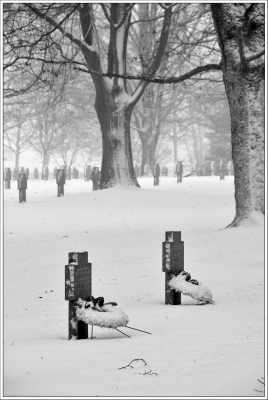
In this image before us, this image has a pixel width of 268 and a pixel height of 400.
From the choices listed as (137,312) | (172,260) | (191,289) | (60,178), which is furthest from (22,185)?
(137,312)

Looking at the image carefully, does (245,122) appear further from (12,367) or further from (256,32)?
(12,367)

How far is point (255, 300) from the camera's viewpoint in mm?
8812

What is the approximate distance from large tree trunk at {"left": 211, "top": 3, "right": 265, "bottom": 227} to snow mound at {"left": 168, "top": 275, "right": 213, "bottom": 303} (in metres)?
6.26

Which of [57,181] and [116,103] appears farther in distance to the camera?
[57,181]

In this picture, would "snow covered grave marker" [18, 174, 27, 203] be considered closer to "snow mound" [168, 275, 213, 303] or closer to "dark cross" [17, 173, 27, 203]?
"dark cross" [17, 173, 27, 203]

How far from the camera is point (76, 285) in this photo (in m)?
6.77

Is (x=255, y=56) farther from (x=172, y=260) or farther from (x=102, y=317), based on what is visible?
(x=102, y=317)

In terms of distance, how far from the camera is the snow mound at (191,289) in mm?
8484

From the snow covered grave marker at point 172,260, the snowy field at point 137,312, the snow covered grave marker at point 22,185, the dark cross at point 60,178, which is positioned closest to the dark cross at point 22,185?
the snow covered grave marker at point 22,185

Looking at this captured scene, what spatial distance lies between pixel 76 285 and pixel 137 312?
5.43ft

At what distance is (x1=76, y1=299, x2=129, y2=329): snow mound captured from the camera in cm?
668

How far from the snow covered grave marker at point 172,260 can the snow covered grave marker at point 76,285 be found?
5.99ft

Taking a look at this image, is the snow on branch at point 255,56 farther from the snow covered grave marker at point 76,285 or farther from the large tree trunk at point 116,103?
the large tree trunk at point 116,103

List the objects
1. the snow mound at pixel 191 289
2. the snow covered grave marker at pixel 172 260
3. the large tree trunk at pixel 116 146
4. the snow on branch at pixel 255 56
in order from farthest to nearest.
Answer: the large tree trunk at pixel 116 146
the snow on branch at pixel 255 56
the snow covered grave marker at pixel 172 260
the snow mound at pixel 191 289
